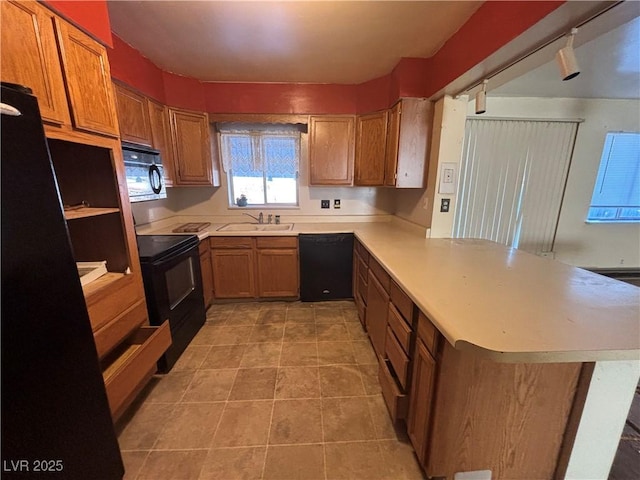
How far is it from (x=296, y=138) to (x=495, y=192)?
104 inches

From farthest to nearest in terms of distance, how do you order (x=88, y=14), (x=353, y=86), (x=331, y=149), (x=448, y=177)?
(x=331, y=149) → (x=353, y=86) → (x=448, y=177) → (x=88, y=14)

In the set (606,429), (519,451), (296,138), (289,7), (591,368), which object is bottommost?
(519,451)

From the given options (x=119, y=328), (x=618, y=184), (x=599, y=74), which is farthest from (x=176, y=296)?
(x=618, y=184)

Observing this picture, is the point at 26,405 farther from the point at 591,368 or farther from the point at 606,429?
the point at 606,429

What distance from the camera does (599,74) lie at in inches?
93.5

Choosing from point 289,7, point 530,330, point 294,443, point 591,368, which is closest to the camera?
point 530,330

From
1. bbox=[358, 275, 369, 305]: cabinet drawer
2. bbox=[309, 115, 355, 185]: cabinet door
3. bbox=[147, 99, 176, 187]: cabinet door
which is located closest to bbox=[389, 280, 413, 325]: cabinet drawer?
bbox=[358, 275, 369, 305]: cabinet drawer

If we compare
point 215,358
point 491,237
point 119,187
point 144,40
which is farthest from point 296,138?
point 491,237

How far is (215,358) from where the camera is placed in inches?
82.4

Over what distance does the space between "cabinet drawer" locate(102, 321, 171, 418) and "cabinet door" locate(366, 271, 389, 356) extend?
149cm

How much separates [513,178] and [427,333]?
314 centimetres

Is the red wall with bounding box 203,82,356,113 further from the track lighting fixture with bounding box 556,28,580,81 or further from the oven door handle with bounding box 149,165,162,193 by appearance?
the track lighting fixture with bounding box 556,28,580,81

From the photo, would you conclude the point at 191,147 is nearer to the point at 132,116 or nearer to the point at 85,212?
the point at 132,116

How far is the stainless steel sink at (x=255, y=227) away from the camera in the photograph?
2977 mm
